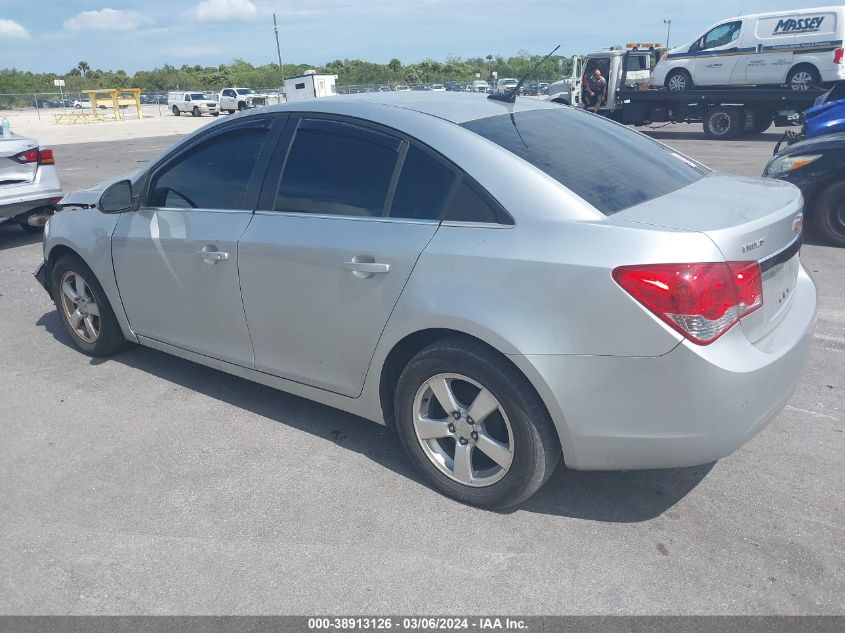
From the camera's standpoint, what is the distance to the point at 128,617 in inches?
103

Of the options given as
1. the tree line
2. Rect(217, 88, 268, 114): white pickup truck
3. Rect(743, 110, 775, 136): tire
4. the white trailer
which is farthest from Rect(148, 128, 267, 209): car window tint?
the tree line

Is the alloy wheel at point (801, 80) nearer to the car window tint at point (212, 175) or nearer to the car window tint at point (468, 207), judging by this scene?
the car window tint at point (212, 175)

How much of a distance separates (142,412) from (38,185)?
575 centimetres

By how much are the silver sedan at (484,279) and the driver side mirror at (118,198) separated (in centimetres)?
8

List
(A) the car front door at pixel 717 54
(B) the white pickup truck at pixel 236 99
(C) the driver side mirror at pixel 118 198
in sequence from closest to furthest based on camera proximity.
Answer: (C) the driver side mirror at pixel 118 198 < (A) the car front door at pixel 717 54 < (B) the white pickup truck at pixel 236 99

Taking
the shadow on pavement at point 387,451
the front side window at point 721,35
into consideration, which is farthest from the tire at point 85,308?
the front side window at point 721,35

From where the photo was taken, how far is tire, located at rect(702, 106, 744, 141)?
803 inches

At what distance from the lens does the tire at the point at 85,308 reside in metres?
4.75

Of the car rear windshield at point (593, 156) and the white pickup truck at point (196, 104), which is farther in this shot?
the white pickup truck at point (196, 104)

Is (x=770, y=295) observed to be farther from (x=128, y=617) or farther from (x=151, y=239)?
(x=151, y=239)

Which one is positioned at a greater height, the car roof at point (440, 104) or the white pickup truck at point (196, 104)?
the car roof at point (440, 104)

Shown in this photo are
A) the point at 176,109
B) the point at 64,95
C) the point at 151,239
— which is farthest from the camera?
the point at 64,95

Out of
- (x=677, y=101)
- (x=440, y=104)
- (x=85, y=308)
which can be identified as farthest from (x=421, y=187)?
(x=677, y=101)

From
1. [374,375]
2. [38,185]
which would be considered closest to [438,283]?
[374,375]
